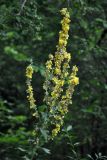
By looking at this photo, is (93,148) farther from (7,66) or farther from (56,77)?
(56,77)

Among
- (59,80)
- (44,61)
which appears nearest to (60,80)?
(59,80)

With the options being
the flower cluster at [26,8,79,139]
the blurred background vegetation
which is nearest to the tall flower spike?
the flower cluster at [26,8,79,139]

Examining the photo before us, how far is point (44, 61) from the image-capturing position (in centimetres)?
903

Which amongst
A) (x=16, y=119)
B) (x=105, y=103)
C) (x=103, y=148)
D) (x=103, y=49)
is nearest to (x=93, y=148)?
(x=103, y=148)

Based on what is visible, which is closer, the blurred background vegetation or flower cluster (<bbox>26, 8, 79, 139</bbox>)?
flower cluster (<bbox>26, 8, 79, 139</bbox>)

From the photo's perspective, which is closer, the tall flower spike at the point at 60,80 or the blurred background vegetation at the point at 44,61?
the tall flower spike at the point at 60,80

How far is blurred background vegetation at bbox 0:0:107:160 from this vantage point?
607 centimetres

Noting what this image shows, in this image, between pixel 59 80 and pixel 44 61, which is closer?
pixel 59 80

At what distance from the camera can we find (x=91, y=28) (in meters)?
8.02

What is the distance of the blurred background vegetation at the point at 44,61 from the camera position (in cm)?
607

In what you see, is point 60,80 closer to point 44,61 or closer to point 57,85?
point 57,85

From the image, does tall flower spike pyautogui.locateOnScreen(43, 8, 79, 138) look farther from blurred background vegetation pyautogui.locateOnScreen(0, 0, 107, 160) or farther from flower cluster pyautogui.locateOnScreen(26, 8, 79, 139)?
blurred background vegetation pyautogui.locateOnScreen(0, 0, 107, 160)

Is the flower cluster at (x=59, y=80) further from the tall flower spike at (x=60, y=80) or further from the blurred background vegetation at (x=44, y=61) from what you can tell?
the blurred background vegetation at (x=44, y=61)

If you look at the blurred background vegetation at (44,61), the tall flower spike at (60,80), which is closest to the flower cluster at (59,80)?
the tall flower spike at (60,80)
